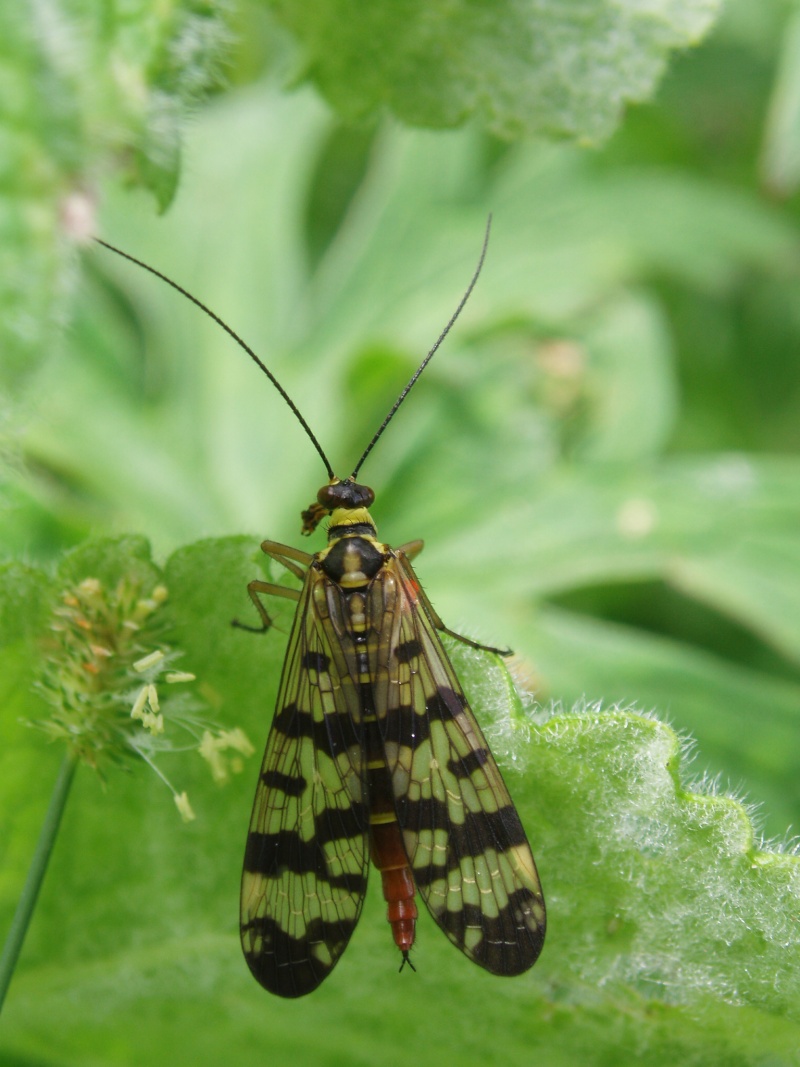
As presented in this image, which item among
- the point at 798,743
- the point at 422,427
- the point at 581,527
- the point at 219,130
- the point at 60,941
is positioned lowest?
the point at 60,941

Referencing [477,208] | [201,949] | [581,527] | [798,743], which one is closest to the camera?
Result: [201,949]

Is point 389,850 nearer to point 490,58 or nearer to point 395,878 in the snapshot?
point 395,878

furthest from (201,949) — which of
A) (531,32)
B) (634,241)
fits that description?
(634,241)

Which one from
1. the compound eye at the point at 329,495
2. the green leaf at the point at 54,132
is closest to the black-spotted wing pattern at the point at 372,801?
the compound eye at the point at 329,495

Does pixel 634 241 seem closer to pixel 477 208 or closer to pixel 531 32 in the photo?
pixel 477 208

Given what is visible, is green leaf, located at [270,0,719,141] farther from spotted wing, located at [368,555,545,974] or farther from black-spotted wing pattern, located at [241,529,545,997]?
spotted wing, located at [368,555,545,974]

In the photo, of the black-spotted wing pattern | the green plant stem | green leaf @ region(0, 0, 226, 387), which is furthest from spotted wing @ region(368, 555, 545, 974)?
green leaf @ region(0, 0, 226, 387)

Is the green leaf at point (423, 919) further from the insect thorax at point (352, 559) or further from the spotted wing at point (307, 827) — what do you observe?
the insect thorax at point (352, 559)
